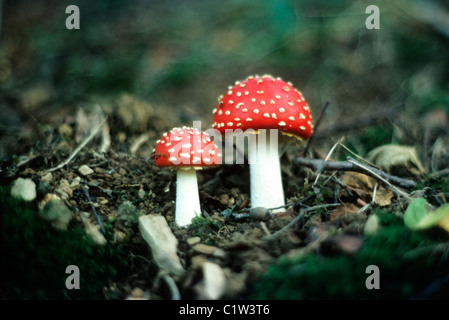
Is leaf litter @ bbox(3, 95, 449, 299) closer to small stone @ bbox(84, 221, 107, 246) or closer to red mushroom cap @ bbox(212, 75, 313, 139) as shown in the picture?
small stone @ bbox(84, 221, 107, 246)

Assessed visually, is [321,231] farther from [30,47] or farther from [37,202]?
[30,47]

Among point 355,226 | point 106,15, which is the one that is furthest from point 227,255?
point 106,15

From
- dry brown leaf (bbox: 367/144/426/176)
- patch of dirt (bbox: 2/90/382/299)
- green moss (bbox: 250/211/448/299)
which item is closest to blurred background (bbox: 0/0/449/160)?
patch of dirt (bbox: 2/90/382/299)

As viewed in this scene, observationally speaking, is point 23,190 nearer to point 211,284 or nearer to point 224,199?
point 211,284

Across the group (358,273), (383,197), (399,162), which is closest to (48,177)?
(358,273)

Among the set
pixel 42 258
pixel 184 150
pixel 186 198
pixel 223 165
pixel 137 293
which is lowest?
pixel 137 293
